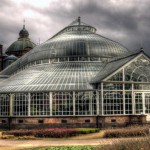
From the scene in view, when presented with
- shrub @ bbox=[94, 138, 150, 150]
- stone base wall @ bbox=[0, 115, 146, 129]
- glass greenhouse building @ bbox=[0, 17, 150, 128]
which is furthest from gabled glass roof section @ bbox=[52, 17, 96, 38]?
shrub @ bbox=[94, 138, 150, 150]

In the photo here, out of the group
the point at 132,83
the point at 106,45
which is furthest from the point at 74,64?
the point at 132,83

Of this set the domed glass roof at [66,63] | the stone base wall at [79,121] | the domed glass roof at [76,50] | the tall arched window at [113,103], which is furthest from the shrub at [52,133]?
the domed glass roof at [76,50]

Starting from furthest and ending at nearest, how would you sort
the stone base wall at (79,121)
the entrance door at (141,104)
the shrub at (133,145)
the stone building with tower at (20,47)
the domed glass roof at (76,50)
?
the stone building with tower at (20,47) < the domed glass roof at (76,50) < the entrance door at (141,104) < the stone base wall at (79,121) < the shrub at (133,145)

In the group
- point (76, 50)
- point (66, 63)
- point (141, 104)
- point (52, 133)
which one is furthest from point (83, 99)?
point (76, 50)

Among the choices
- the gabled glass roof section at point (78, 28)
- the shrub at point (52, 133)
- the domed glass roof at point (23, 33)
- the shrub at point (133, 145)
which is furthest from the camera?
the domed glass roof at point (23, 33)

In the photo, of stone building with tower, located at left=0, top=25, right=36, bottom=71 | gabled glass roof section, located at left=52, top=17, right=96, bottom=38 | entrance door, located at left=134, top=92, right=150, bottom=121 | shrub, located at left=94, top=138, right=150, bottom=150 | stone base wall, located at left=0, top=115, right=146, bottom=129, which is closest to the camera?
shrub, located at left=94, top=138, right=150, bottom=150

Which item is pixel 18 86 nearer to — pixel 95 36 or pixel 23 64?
pixel 23 64

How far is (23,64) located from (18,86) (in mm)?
14386

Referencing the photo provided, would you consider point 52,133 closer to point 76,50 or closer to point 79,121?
point 79,121

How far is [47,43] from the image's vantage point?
185ft

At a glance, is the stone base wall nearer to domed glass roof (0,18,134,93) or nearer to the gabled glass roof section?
domed glass roof (0,18,134,93)

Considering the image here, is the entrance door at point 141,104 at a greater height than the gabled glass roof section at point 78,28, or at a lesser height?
lesser

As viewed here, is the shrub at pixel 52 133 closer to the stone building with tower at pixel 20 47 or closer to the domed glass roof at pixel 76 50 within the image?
the domed glass roof at pixel 76 50

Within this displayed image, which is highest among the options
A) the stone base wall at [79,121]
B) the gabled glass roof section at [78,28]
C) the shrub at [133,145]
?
the gabled glass roof section at [78,28]
